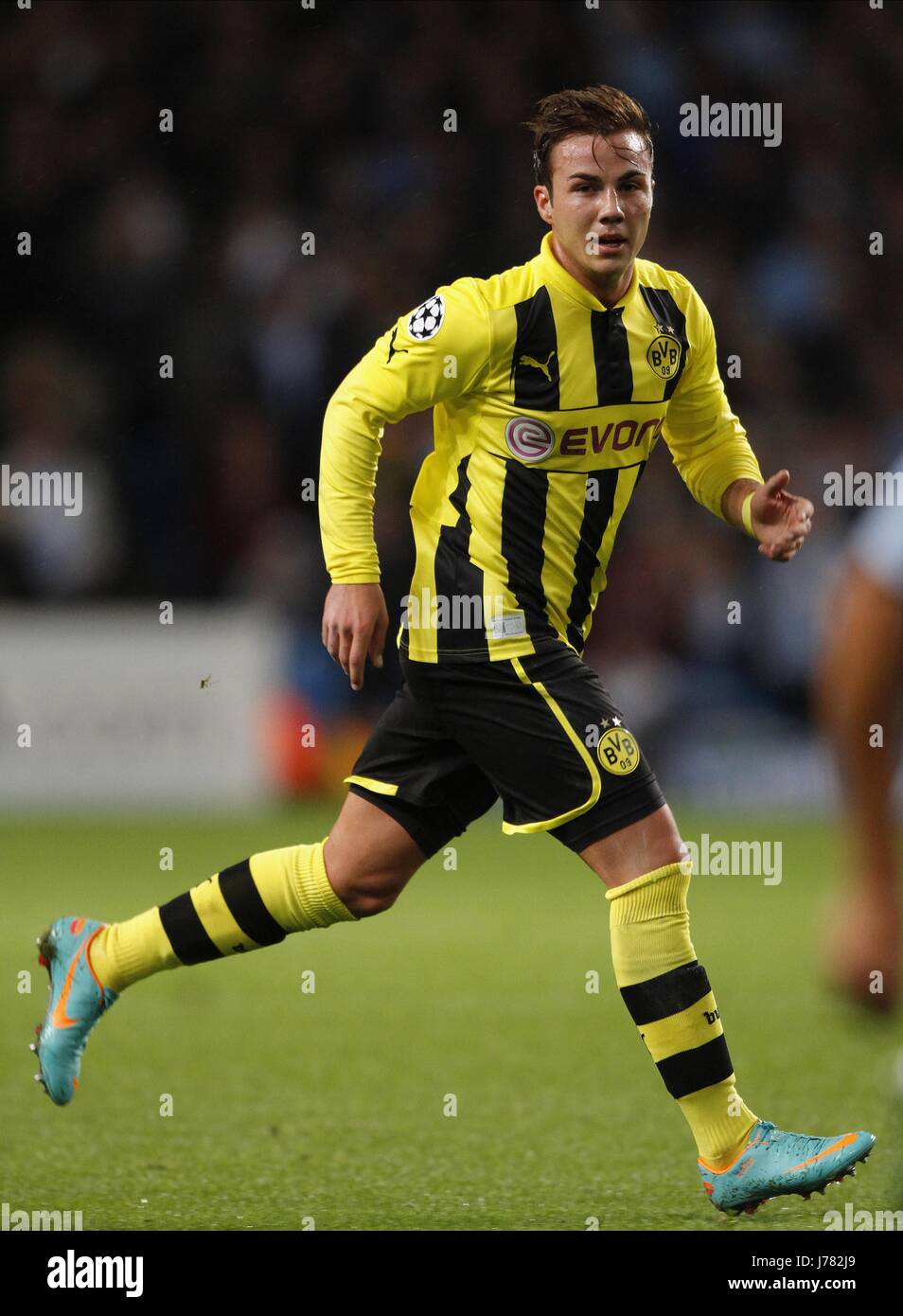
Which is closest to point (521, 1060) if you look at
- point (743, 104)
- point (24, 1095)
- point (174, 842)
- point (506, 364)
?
point (24, 1095)

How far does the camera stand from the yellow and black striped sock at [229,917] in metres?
3.91

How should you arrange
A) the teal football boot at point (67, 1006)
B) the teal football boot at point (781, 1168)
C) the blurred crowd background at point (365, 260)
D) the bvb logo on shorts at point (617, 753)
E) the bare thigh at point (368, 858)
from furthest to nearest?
the blurred crowd background at point (365, 260), the teal football boot at point (67, 1006), the bare thigh at point (368, 858), the bvb logo on shorts at point (617, 753), the teal football boot at point (781, 1168)

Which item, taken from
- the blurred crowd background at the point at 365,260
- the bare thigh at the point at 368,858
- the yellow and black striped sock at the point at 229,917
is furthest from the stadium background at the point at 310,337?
the bare thigh at the point at 368,858

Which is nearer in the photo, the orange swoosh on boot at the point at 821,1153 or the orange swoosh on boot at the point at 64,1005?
the orange swoosh on boot at the point at 821,1153

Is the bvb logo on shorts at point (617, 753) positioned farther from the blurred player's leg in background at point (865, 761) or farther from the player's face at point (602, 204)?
the blurred player's leg in background at point (865, 761)

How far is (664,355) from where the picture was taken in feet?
12.3

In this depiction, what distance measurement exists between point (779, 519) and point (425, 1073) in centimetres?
195

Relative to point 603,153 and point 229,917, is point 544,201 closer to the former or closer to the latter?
point 603,153

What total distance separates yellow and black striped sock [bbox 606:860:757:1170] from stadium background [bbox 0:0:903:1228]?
581cm

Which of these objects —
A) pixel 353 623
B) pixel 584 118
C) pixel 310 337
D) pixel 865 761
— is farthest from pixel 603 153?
pixel 310 337

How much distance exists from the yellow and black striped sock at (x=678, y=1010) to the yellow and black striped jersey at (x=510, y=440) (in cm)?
50

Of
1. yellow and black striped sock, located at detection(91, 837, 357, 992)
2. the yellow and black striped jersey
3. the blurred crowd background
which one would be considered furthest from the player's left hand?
the blurred crowd background

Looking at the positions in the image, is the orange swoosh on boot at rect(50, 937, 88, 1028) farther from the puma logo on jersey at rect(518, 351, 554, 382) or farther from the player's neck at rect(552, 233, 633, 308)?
the player's neck at rect(552, 233, 633, 308)

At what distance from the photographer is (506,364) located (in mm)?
3670
